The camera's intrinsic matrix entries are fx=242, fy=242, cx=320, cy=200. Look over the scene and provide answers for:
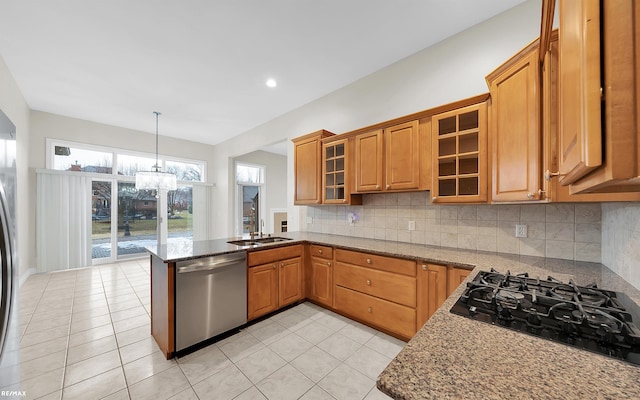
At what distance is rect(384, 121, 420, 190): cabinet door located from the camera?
246cm

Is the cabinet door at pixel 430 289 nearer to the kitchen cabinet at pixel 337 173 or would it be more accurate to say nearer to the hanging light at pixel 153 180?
the kitchen cabinet at pixel 337 173

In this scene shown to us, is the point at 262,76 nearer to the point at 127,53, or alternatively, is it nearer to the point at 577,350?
the point at 127,53

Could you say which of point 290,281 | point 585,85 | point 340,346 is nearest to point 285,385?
point 340,346

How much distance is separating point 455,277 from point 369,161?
148 cm

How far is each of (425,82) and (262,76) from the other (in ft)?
6.93

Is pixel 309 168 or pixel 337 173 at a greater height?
pixel 309 168

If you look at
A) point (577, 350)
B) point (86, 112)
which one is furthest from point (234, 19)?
point (86, 112)

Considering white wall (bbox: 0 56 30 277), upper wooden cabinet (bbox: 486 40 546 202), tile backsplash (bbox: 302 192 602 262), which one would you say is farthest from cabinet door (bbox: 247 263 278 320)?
white wall (bbox: 0 56 30 277)

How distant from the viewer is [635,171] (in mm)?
421

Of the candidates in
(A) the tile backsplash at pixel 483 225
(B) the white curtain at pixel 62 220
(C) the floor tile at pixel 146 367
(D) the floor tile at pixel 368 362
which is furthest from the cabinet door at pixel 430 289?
(B) the white curtain at pixel 62 220

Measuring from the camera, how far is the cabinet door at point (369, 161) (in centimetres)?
274

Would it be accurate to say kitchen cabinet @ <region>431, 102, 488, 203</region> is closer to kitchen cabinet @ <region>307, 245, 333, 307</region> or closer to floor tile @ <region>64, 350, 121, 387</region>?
kitchen cabinet @ <region>307, 245, 333, 307</region>

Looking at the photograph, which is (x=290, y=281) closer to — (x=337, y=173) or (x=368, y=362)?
(x=368, y=362)

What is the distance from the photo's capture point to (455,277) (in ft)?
6.31
